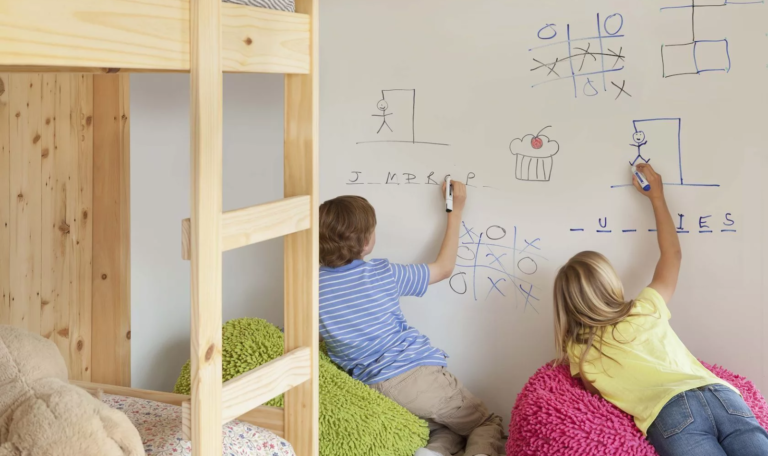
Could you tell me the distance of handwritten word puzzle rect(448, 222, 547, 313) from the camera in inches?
83.7

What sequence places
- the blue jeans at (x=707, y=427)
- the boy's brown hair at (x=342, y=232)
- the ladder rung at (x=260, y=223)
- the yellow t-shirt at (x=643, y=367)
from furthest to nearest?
the boy's brown hair at (x=342, y=232)
the yellow t-shirt at (x=643, y=367)
the blue jeans at (x=707, y=427)
the ladder rung at (x=260, y=223)

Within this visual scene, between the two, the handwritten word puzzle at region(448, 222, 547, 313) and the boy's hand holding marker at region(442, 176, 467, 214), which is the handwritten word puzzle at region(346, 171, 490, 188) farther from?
the handwritten word puzzle at region(448, 222, 547, 313)

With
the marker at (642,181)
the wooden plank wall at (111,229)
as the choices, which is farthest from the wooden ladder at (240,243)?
the wooden plank wall at (111,229)

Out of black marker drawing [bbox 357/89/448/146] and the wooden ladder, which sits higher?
black marker drawing [bbox 357/89/448/146]

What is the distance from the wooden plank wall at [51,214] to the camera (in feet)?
6.72

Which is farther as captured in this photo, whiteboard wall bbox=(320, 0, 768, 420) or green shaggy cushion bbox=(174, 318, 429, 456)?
whiteboard wall bbox=(320, 0, 768, 420)

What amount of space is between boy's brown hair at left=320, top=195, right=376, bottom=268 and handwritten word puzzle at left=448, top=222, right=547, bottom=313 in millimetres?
343

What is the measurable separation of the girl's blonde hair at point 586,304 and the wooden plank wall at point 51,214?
4.56 feet

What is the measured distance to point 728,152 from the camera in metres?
1.91

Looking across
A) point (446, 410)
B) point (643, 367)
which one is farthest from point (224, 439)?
point (643, 367)

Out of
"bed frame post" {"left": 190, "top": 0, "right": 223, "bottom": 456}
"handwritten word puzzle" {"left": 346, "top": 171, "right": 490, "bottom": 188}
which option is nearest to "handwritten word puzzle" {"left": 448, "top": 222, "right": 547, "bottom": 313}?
"handwritten word puzzle" {"left": 346, "top": 171, "right": 490, "bottom": 188}

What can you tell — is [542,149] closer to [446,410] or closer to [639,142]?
[639,142]

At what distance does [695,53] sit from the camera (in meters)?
1.92

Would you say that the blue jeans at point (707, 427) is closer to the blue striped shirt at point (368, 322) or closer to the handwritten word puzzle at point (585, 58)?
the blue striped shirt at point (368, 322)
